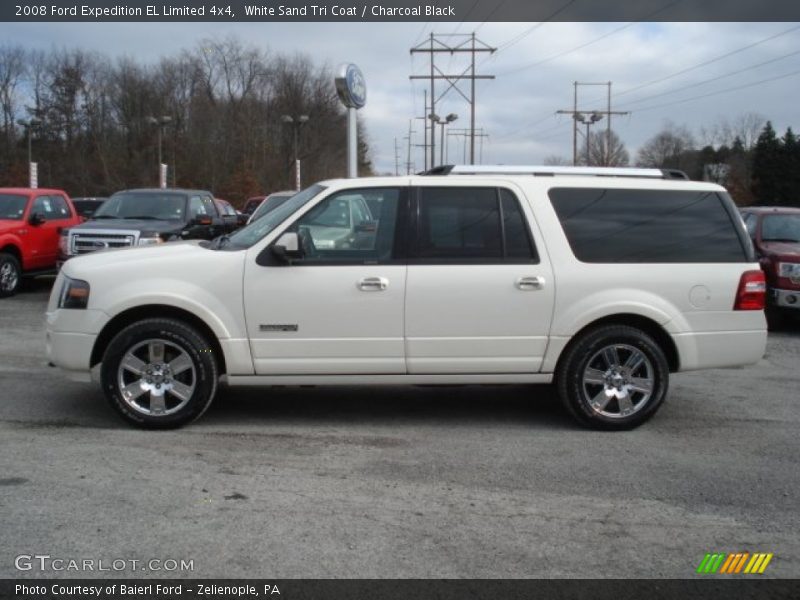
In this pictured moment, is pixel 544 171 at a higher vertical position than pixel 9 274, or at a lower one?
higher

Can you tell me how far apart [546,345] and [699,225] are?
1553 millimetres

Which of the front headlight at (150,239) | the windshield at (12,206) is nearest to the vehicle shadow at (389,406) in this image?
the front headlight at (150,239)

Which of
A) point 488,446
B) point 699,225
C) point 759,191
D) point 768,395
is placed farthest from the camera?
point 759,191

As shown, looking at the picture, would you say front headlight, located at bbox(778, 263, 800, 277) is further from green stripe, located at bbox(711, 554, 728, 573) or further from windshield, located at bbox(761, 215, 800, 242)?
green stripe, located at bbox(711, 554, 728, 573)

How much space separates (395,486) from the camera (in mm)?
4652

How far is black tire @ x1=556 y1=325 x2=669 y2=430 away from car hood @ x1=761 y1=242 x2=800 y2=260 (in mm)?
5750

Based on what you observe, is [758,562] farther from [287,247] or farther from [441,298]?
[287,247]

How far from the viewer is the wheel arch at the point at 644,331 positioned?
19.3 feet

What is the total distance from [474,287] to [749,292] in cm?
214

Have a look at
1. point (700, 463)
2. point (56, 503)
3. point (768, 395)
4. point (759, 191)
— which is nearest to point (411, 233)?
point (700, 463)

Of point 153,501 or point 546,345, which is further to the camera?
point 546,345

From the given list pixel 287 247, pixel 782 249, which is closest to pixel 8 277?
pixel 287 247

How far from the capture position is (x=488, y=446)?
550 cm

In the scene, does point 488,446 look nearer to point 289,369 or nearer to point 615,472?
point 615,472
